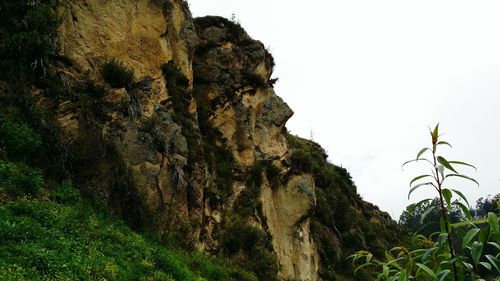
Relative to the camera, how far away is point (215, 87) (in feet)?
87.2

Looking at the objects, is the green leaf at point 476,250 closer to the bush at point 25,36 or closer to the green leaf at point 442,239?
the green leaf at point 442,239

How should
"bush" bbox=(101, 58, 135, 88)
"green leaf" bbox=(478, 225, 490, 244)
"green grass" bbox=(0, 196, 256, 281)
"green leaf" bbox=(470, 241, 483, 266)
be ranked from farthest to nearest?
"bush" bbox=(101, 58, 135, 88) < "green grass" bbox=(0, 196, 256, 281) < "green leaf" bbox=(478, 225, 490, 244) < "green leaf" bbox=(470, 241, 483, 266)

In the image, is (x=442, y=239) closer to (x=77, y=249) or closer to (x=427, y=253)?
(x=427, y=253)

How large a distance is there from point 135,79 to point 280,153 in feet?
38.2

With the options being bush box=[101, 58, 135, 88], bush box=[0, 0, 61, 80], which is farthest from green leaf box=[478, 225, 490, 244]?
bush box=[101, 58, 135, 88]

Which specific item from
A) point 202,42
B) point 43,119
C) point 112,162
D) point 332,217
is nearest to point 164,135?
point 112,162

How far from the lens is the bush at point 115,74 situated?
18.5 metres

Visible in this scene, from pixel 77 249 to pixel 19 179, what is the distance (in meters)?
3.05

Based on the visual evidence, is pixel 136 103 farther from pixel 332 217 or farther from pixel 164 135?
pixel 332 217

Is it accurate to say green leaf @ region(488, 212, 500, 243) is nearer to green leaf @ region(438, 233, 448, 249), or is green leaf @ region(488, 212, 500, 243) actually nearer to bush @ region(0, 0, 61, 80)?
green leaf @ region(438, 233, 448, 249)

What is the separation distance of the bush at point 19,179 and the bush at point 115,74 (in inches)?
221

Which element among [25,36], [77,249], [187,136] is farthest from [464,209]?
[187,136]

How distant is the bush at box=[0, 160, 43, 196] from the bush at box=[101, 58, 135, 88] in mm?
5603

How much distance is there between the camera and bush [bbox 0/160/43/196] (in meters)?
12.6
